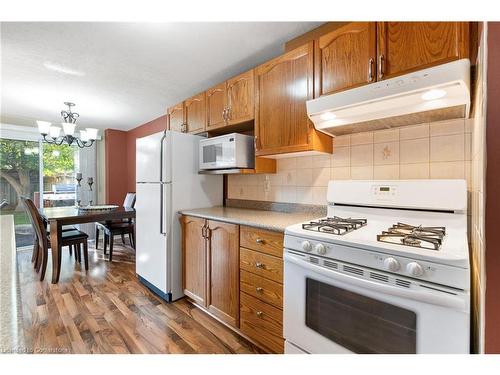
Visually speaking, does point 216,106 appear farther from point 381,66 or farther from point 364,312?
point 364,312

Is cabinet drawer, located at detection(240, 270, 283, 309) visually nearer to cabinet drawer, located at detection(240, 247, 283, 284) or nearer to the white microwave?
cabinet drawer, located at detection(240, 247, 283, 284)

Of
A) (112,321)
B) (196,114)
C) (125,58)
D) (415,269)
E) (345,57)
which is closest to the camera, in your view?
(415,269)

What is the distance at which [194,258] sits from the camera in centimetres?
215

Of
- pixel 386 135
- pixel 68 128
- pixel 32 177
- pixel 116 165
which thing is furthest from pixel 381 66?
pixel 32 177

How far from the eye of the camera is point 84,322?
1915 millimetres

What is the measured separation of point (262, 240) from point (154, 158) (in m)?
1.43

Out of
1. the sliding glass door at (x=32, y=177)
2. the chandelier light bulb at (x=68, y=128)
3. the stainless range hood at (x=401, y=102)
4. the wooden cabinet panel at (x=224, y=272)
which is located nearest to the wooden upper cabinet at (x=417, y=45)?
the stainless range hood at (x=401, y=102)

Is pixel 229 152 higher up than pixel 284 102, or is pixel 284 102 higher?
pixel 284 102

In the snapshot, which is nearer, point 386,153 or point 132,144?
point 386,153

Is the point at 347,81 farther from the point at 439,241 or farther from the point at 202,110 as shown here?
the point at 202,110

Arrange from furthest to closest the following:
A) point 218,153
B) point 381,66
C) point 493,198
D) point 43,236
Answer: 1. point 43,236
2. point 218,153
3. point 381,66
4. point 493,198
